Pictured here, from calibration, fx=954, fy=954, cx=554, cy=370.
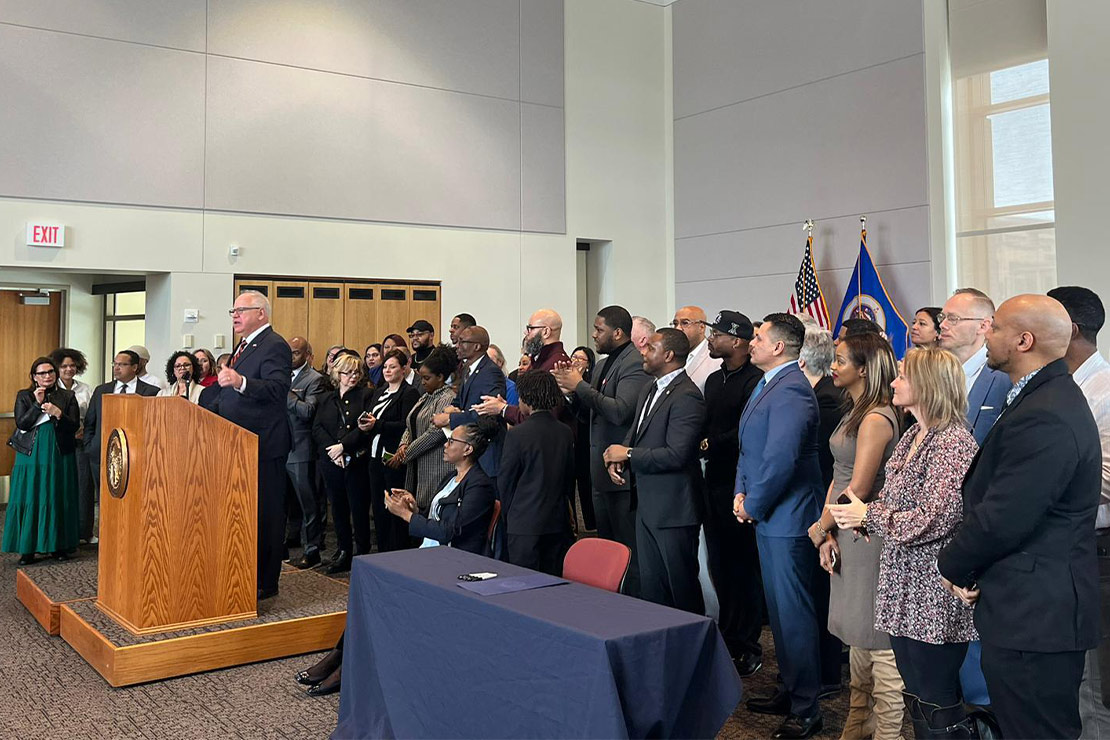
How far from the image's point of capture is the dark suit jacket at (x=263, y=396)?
526 cm

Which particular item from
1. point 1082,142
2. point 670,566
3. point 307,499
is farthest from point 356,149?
point 670,566

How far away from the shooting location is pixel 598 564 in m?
3.38

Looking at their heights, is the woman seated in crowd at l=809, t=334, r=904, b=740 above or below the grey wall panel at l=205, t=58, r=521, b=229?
below

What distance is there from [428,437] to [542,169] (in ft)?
22.3

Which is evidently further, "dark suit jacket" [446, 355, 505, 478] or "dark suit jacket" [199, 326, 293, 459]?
"dark suit jacket" [446, 355, 505, 478]

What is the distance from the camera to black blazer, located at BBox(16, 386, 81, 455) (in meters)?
7.01

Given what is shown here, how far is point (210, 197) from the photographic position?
9.72 metres

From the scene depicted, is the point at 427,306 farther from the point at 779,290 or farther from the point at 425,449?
the point at 425,449

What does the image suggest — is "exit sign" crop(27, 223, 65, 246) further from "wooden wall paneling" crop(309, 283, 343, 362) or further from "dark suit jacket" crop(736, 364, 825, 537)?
"dark suit jacket" crop(736, 364, 825, 537)

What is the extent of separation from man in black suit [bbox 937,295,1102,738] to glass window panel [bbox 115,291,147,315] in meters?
9.28

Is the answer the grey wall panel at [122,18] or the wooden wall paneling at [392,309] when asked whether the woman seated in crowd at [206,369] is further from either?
the grey wall panel at [122,18]

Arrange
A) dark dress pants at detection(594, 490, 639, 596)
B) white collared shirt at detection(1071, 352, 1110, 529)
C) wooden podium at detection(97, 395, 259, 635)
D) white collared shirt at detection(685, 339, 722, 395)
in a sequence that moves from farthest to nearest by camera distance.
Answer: white collared shirt at detection(685, 339, 722, 395)
dark dress pants at detection(594, 490, 639, 596)
wooden podium at detection(97, 395, 259, 635)
white collared shirt at detection(1071, 352, 1110, 529)

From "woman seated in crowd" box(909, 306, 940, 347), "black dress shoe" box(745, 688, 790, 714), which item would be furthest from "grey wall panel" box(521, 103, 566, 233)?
"black dress shoe" box(745, 688, 790, 714)

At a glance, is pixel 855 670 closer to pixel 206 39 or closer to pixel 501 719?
pixel 501 719
